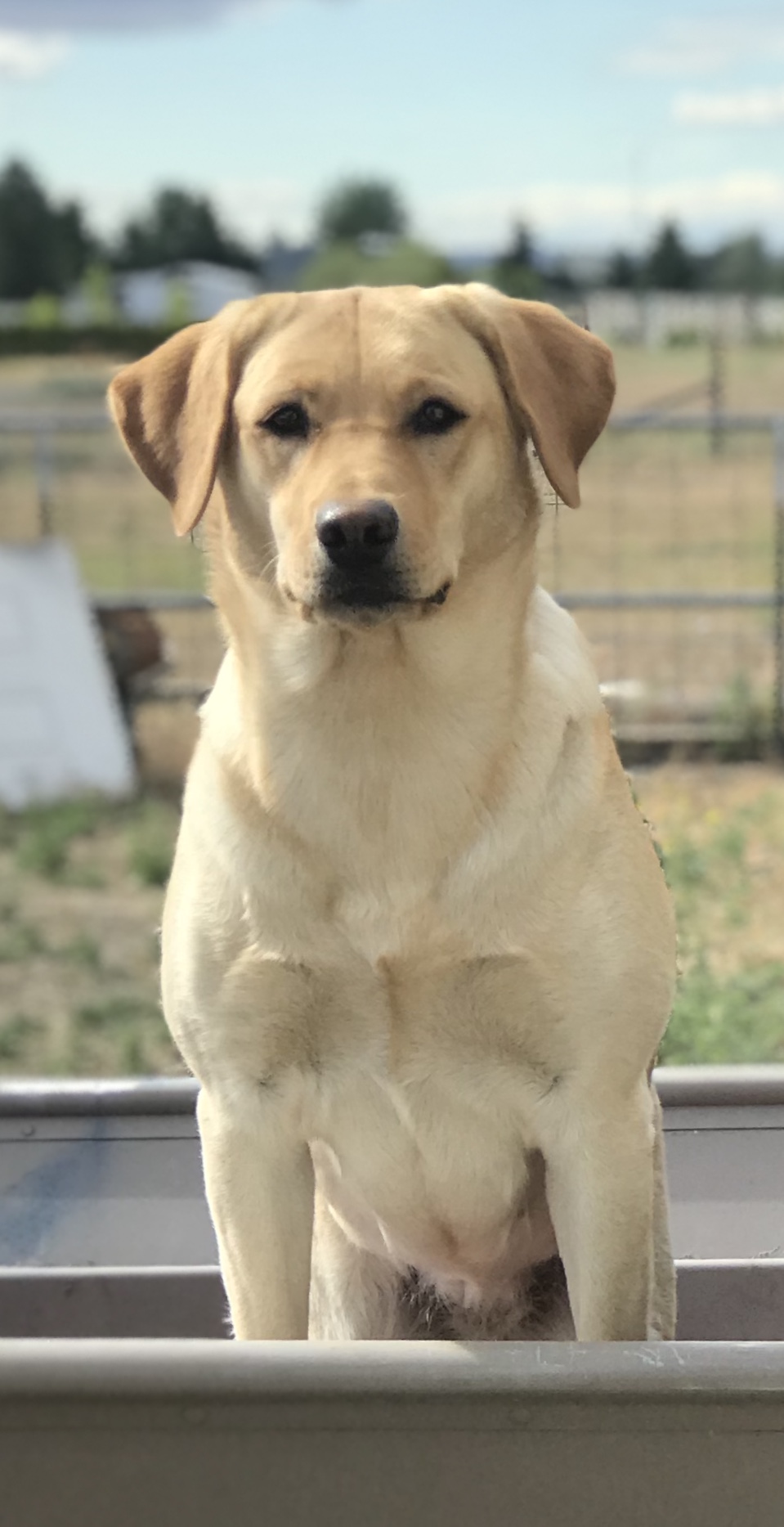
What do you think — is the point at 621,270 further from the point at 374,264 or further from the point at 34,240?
the point at 34,240

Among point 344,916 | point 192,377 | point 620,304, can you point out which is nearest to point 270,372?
point 192,377

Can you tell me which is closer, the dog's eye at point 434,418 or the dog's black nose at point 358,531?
the dog's black nose at point 358,531

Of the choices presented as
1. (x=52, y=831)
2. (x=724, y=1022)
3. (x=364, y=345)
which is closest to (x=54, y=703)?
(x=52, y=831)

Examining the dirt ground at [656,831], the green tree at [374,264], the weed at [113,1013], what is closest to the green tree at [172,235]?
the green tree at [374,264]

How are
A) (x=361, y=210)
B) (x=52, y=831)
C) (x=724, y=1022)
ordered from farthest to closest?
(x=361, y=210) < (x=52, y=831) < (x=724, y=1022)

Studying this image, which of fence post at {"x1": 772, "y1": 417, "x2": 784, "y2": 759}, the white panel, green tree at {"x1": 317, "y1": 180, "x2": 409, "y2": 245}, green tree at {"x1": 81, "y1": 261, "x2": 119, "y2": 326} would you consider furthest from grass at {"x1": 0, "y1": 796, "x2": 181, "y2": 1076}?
green tree at {"x1": 317, "y1": 180, "x2": 409, "y2": 245}

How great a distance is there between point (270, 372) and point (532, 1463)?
934 mm

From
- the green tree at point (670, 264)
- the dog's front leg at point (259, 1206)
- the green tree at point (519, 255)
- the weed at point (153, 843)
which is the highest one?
the dog's front leg at point (259, 1206)

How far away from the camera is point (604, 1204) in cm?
168

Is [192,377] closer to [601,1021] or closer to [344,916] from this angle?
[344,916]

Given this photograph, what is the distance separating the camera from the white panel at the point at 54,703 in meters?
5.73

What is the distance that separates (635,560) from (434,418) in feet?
29.9

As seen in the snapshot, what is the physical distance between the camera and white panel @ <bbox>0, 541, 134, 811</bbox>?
18.8 feet

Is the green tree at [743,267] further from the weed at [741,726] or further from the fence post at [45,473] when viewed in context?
the weed at [741,726]
